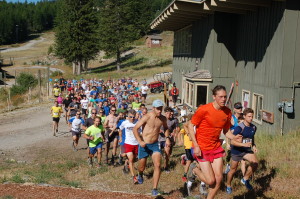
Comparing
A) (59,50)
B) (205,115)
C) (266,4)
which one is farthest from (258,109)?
(59,50)

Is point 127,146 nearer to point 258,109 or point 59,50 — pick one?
point 258,109

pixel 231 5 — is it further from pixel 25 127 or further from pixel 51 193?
pixel 25 127

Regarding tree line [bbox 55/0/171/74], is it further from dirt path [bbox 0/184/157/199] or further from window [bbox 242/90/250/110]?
dirt path [bbox 0/184/157/199]

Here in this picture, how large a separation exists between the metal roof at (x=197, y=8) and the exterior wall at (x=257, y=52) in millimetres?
391

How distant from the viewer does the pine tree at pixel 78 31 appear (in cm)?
5772

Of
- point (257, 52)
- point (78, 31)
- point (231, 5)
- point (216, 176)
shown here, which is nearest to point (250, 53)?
point (257, 52)

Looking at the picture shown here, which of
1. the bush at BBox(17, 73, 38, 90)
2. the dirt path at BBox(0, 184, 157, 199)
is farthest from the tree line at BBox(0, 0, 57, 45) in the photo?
the dirt path at BBox(0, 184, 157, 199)

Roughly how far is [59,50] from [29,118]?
36359mm

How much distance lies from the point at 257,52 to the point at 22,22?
463 feet

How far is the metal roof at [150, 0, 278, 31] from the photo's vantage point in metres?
15.4

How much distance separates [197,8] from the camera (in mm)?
19031

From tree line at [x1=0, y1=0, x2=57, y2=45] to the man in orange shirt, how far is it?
134348 millimetres

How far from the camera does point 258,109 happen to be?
15414 mm

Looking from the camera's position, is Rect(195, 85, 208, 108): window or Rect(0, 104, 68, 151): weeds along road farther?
Rect(195, 85, 208, 108): window
